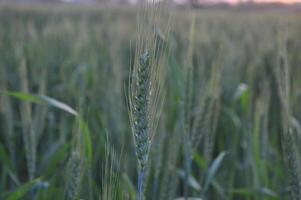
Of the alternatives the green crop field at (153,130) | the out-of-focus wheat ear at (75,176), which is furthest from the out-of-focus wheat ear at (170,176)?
the out-of-focus wheat ear at (75,176)

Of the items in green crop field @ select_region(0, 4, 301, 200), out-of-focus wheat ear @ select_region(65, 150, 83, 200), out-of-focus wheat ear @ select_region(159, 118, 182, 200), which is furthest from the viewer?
out-of-focus wheat ear @ select_region(159, 118, 182, 200)

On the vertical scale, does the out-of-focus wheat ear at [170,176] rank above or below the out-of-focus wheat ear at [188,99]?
below

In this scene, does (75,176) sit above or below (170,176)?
above

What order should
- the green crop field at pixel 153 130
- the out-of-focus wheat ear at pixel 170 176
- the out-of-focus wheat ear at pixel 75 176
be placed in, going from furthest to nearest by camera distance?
the out-of-focus wheat ear at pixel 170 176 → the out-of-focus wheat ear at pixel 75 176 → the green crop field at pixel 153 130

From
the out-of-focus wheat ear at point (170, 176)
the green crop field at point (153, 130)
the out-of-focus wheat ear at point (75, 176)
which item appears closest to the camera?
the green crop field at point (153, 130)

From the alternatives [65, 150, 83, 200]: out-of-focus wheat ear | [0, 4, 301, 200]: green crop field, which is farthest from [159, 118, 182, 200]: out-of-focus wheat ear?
[65, 150, 83, 200]: out-of-focus wheat ear

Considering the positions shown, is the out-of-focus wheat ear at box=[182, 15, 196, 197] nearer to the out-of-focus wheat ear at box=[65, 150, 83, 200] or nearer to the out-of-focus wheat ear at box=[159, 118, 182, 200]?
the out-of-focus wheat ear at box=[159, 118, 182, 200]

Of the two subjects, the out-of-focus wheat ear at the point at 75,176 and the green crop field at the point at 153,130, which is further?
the out-of-focus wheat ear at the point at 75,176

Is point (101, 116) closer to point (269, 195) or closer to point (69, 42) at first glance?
point (269, 195)

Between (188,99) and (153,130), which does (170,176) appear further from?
(153,130)

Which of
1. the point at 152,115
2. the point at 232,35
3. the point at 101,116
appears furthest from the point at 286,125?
the point at 232,35

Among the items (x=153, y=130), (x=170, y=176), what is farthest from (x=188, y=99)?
(x=153, y=130)

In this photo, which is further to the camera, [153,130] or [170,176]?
[170,176]

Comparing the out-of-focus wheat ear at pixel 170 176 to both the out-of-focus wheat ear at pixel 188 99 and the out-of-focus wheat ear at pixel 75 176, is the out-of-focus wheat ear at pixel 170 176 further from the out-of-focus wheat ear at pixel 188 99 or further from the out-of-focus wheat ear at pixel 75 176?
the out-of-focus wheat ear at pixel 75 176
